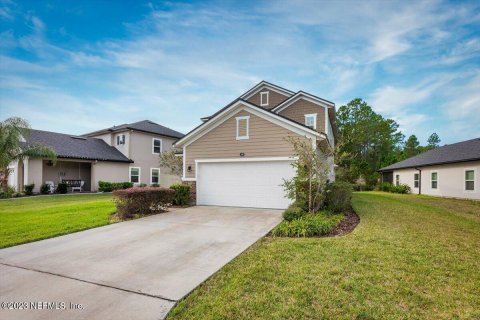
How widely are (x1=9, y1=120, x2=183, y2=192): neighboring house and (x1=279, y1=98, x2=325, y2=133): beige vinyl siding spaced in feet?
32.4

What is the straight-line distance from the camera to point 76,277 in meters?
4.02

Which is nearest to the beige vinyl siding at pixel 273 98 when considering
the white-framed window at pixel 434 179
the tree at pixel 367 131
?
the white-framed window at pixel 434 179

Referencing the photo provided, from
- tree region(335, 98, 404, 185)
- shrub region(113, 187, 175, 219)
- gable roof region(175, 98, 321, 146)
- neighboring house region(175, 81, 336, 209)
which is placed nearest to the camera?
shrub region(113, 187, 175, 219)

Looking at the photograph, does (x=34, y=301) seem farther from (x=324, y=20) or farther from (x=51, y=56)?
(x=51, y=56)

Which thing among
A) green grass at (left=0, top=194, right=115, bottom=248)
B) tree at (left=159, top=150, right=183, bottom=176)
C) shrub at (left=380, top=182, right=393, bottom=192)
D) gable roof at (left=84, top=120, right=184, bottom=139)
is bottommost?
shrub at (left=380, top=182, right=393, bottom=192)

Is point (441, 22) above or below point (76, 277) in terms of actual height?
above

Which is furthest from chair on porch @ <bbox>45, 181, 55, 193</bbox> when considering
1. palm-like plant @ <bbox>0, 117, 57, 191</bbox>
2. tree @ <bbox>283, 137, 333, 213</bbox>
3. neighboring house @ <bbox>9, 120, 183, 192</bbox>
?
tree @ <bbox>283, 137, 333, 213</bbox>

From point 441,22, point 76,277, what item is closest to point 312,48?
point 441,22

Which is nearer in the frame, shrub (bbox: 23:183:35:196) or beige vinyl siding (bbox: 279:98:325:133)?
beige vinyl siding (bbox: 279:98:325:133)

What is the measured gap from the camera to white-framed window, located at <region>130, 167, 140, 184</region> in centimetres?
2405

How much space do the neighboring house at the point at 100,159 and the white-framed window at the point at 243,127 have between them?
937 cm

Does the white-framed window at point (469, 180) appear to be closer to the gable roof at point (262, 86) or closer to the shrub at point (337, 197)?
the shrub at point (337, 197)

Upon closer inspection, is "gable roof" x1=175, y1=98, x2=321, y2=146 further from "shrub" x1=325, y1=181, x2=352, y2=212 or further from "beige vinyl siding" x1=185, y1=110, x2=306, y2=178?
"shrub" x1=325, y1=181, x2=352, y2=212

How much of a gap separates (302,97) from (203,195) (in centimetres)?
938
